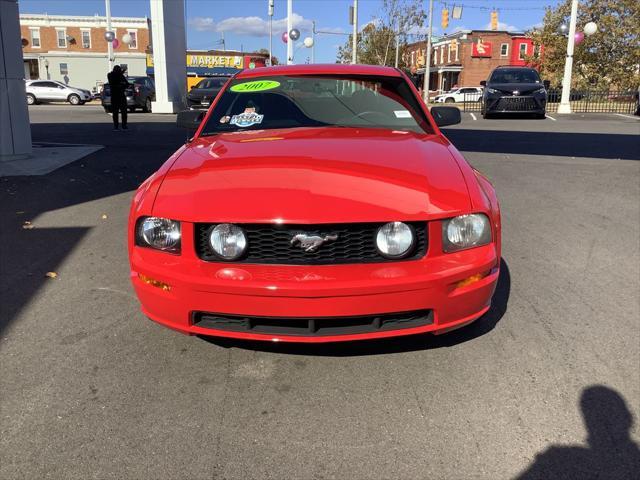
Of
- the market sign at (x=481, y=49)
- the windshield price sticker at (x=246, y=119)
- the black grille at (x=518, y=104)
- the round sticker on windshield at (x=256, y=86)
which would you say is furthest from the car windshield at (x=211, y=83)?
the market sign at (x=481, y=49)

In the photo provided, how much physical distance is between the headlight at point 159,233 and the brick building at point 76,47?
64381 millimetres

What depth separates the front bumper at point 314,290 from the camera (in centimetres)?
244

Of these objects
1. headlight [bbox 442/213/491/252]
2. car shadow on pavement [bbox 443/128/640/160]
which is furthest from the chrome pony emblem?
car shadow on pavement [bbox 443/128/640/160]

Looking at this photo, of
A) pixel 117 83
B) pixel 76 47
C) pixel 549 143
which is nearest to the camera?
pixel 549 143

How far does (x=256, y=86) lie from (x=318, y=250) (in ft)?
7.09

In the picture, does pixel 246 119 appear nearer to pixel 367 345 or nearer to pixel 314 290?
pixel 367 345

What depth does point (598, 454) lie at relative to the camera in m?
2.29

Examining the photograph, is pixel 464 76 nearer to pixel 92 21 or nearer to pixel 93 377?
pixel 92 21

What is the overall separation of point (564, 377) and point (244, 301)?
1674mm

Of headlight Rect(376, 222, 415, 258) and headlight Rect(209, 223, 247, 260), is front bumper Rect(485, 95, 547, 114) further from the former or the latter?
headlight Rect(209, 223, 247, 260)

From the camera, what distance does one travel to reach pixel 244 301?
2469mm

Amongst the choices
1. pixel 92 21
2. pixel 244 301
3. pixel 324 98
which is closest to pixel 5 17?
pixel 324 98

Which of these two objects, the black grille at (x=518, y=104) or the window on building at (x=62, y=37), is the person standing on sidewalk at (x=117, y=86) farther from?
the window on building at (x=62, y=37)

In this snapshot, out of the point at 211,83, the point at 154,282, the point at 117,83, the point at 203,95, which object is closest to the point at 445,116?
the point at 154,282
